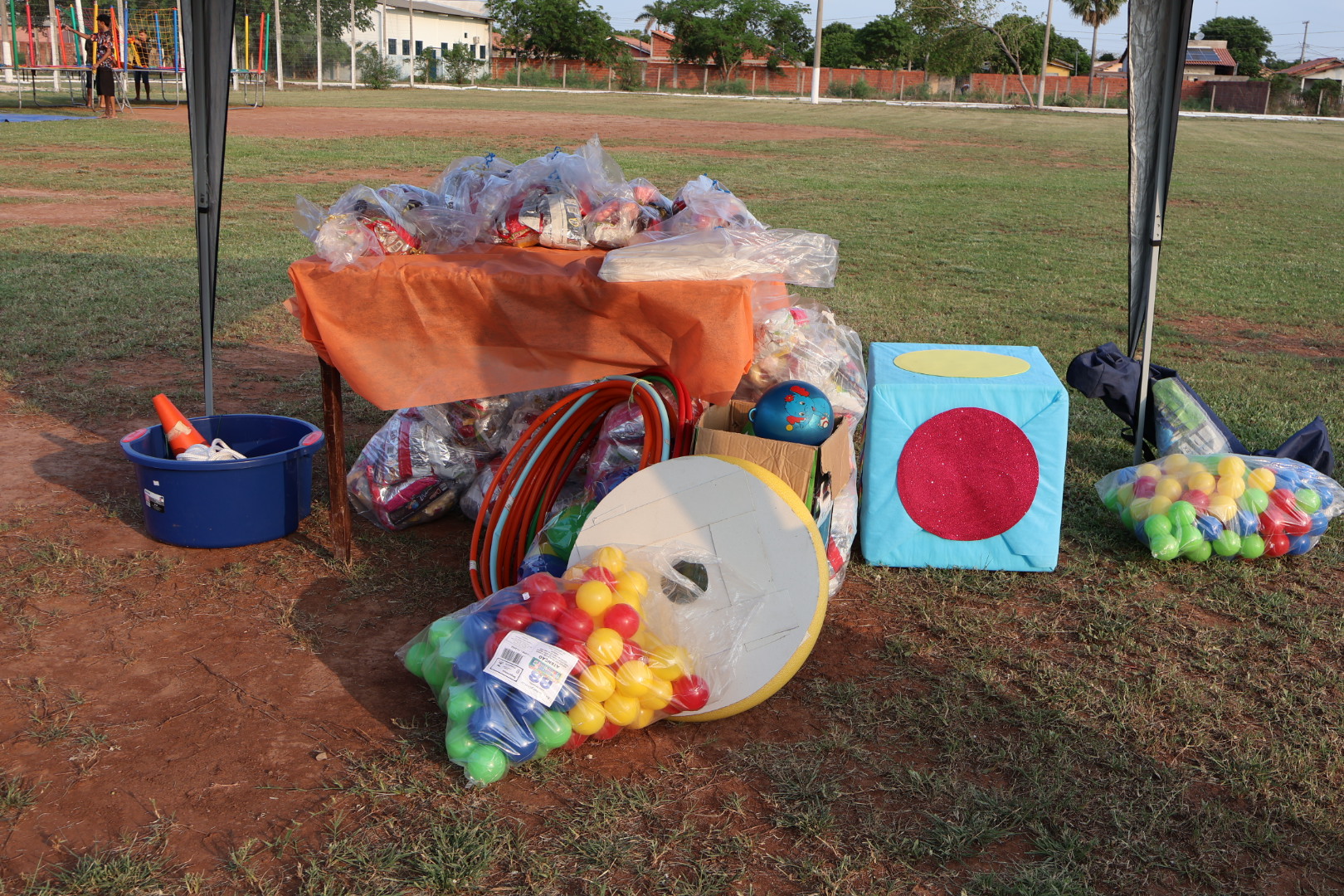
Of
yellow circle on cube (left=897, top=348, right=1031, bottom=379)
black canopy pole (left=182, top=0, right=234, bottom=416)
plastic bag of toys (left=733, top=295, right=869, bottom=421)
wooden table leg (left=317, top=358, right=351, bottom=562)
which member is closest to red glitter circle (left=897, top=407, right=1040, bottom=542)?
yellow circle on cube (left=897, top=348, right=1031, bottom=379)

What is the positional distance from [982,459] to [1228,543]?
958 millimetres

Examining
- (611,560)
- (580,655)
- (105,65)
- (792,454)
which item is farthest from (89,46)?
(580,655)

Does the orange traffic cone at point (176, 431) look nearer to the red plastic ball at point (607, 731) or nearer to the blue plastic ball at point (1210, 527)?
the red plastic ball at point (607, 731)

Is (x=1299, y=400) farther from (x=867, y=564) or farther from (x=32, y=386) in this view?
(x=32, y=386)

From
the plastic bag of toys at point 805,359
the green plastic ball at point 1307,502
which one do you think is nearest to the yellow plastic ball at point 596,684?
the plastic bag of toys at point 805,359

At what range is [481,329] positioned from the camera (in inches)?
137

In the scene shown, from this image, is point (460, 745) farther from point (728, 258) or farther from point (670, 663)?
point (728, 258)

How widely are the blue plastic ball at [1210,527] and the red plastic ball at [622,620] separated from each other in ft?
7.35

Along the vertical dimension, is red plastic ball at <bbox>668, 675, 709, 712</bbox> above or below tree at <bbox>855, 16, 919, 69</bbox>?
below

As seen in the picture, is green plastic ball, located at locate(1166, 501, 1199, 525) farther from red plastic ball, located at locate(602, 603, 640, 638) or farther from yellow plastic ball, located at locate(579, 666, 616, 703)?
yellow plastic ball, located at locate(579, 666, 616, 703)

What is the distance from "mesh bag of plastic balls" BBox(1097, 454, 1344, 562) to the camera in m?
3.76

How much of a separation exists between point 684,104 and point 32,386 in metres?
31.9

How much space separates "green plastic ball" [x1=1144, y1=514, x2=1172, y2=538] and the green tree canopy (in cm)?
6234

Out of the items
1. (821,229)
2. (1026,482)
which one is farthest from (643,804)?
(821,229)
